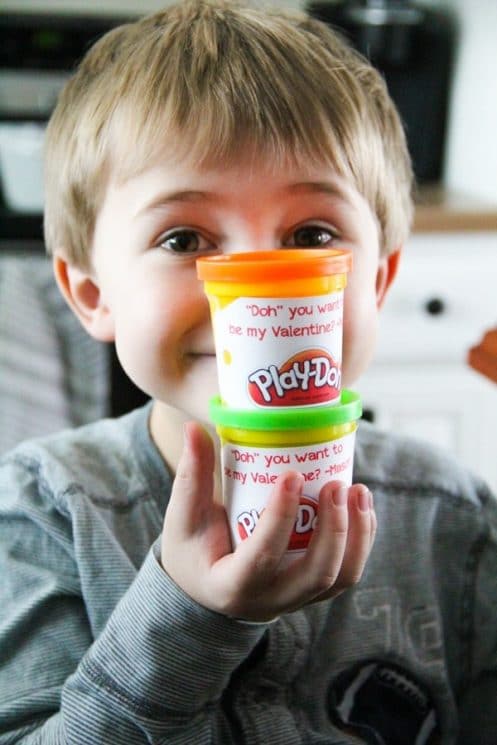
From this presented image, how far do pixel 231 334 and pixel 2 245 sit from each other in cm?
135

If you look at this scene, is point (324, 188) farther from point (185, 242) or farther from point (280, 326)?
point (280, 326)

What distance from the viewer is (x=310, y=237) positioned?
804 mm

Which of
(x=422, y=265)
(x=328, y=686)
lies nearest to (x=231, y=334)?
(x=328, y=686)

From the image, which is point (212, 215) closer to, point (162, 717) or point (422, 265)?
point (162, 717)

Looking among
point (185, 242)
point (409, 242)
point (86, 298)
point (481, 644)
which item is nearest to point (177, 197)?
point (185, 242)

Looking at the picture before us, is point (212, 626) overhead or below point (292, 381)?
below

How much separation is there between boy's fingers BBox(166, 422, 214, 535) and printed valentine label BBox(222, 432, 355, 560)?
0.09 feet

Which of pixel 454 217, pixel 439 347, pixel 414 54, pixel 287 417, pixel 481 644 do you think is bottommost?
pixel 439 347

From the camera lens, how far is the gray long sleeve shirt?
2.23 ft

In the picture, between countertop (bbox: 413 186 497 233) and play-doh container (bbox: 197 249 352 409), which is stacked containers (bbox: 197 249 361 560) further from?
countertop (bbox: 413 186 497 233)

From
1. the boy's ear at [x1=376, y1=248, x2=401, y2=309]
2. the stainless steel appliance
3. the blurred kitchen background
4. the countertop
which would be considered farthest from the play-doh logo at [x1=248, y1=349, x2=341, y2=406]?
the stainless steel appliance

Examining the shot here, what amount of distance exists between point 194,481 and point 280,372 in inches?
4.8

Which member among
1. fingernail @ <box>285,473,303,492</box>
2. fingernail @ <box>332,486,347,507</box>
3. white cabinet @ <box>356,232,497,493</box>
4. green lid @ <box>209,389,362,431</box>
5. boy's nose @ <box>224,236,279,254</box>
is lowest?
white cabinet @ <box>356,232,497,493</box>

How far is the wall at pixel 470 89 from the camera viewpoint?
2.05m
